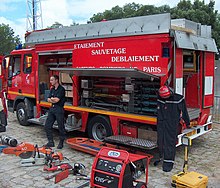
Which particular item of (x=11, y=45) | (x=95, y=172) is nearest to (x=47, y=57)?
(x=95, y=172)

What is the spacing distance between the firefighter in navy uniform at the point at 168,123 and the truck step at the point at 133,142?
9.7 inches

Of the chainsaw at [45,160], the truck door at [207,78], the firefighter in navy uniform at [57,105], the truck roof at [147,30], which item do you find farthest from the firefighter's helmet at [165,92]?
the firefighter in navy uniform at [57,105]

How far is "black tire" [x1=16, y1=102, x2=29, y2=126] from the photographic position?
32.1 ft

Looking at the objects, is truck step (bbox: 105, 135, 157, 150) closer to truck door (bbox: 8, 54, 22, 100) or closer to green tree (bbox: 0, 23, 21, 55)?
truck door (bbox: 8, 54, 22, 100)

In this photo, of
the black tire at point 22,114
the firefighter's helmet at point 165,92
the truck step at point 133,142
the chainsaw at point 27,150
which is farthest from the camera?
the black tire at point 22,114

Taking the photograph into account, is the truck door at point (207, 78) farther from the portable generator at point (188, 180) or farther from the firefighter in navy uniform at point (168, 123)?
the portable generator at point (188, 180)

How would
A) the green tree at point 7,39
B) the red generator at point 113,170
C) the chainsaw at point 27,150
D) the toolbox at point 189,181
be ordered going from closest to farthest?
the red generator at point 113,170 < the toolbox at point 189,181 < the chainsaw at point 27,150 < the green tree at point 7,39

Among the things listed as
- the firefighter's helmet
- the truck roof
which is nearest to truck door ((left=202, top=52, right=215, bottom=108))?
the truck roof

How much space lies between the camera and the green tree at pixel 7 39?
45406 mm

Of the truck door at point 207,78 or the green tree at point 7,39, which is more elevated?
the green tree at point 7,39

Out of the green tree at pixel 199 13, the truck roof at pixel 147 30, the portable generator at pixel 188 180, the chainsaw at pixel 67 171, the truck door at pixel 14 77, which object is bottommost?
the chainsaw at pixel 67 171

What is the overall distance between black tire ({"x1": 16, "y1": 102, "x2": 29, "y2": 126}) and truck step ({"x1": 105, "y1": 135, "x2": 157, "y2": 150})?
13.9 feet

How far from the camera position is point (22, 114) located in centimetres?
992

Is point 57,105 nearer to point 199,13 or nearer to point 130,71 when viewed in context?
point 130,71
